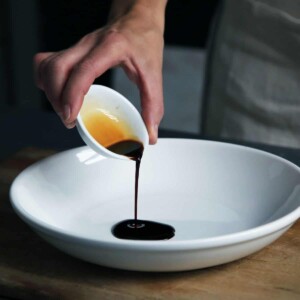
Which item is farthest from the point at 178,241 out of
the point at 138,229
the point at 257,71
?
the point at 257,71

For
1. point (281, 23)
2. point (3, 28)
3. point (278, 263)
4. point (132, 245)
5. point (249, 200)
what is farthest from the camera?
point (3, 28)

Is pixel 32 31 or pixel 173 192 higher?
pixel 173 192

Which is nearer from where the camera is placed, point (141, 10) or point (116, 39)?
point (116, 39)

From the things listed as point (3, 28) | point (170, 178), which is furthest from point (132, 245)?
point (3, 28)

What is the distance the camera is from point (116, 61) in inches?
33.9

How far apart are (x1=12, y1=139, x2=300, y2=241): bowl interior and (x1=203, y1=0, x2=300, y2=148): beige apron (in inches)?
15.9

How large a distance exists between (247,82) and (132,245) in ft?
2.51

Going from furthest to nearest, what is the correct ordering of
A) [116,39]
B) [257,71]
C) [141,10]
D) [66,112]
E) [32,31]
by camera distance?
1. [32,31]
2. [257,71]
3. [141,10]
4. [116,39]
5. [66,112]

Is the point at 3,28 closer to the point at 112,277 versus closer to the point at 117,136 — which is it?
the point at 117,136

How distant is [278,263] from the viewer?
2.28 feet

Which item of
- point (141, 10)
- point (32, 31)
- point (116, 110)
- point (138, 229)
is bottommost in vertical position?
point (32, 31)

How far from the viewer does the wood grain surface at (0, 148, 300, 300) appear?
64 cm

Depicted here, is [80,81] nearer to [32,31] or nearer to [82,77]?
[82,77]

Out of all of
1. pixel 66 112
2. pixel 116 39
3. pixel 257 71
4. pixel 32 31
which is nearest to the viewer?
pixel 66 112
